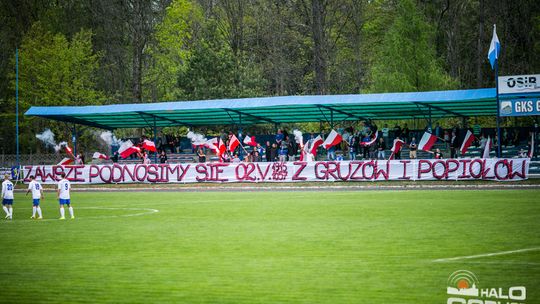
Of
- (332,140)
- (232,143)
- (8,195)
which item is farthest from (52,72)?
(8,195)

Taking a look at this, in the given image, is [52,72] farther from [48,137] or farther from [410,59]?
[410,59]

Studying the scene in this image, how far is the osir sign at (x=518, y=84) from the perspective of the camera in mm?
37719

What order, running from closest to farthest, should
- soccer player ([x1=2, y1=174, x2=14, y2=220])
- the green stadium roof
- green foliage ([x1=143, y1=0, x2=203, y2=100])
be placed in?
soccer player ([x1=2, y1=174, x2=14, y2=220]) → the green stadium roof → green foliage ([x1=143, y1=0, x2=203, y2=100])

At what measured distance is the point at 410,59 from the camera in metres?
58.4

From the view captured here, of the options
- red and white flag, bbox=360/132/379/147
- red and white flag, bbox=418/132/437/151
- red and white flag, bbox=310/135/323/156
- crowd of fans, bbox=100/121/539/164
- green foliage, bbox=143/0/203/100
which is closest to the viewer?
red and white flag, bbox=418/132/437/151

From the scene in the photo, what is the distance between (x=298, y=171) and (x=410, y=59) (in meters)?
20.3

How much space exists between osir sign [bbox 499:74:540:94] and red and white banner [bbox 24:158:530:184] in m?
3.52

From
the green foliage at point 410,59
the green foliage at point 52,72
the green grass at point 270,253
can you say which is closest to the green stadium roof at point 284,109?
the green foliage at point 410,59

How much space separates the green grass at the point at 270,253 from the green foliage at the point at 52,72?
40038 mm

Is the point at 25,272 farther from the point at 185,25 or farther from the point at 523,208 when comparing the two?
the point at 185,25

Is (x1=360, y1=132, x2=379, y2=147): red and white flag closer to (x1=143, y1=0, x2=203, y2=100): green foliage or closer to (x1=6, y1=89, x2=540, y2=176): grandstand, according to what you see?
(x1=6, y1=89, x2=540, y2=176): grandstand

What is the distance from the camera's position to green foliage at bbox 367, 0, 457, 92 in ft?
190

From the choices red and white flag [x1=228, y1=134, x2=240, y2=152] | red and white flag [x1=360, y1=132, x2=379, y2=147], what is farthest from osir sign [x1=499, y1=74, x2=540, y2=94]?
red and white flag [x1=228, y1=134, x2=240, y2=152]

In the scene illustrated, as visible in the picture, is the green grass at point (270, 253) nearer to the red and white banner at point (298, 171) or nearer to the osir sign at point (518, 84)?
the red and white banner at point (298, 171)
